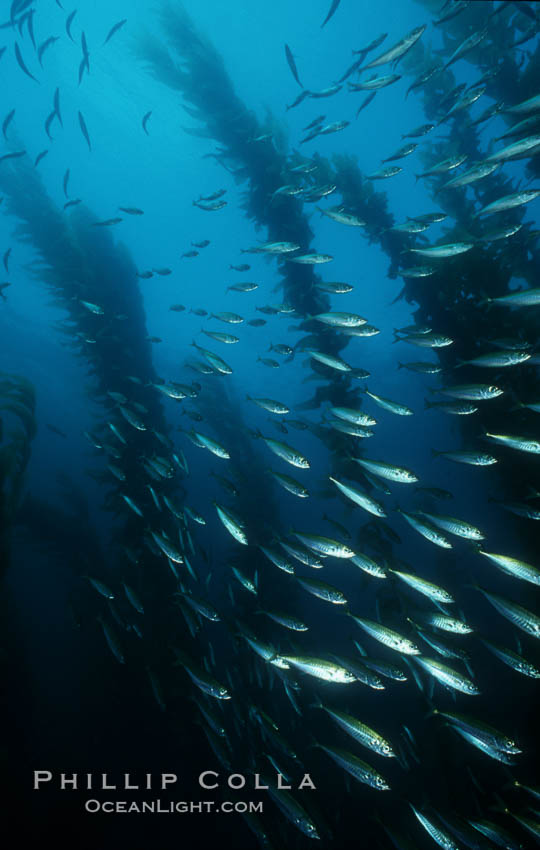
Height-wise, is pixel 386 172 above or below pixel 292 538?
above

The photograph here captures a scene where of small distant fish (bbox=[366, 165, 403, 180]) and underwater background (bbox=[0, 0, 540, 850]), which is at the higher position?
small distant fish (bbox=[366, 165, 403, 180])

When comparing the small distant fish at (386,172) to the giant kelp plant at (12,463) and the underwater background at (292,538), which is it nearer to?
the underwater background at (292,538)

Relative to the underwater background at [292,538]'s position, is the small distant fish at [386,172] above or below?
above

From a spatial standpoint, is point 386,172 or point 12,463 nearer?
point 386,172

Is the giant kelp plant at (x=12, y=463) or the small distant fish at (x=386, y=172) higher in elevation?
the small distant fish at (x=386, y=172)

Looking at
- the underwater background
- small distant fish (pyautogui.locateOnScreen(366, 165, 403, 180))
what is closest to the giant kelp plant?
the underwater background

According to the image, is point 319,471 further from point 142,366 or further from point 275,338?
point 275,338

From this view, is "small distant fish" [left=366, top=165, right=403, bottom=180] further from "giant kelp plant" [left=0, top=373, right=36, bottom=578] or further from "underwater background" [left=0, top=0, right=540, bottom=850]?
"giant kelp plant" [left=0, top=373, right=36, bottom=578]

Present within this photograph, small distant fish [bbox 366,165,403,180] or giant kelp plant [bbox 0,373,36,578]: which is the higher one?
small distant fish [bbox 366,165,403,180]

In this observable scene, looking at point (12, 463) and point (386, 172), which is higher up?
point (386, 172)

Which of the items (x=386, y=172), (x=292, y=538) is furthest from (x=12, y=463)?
(x=386, y=172)

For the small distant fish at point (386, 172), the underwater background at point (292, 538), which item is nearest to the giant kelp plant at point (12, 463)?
the underwater background at point (292, 538)

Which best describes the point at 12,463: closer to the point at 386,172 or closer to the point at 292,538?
the point at 292,538

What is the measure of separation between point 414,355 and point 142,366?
16.2 metres
